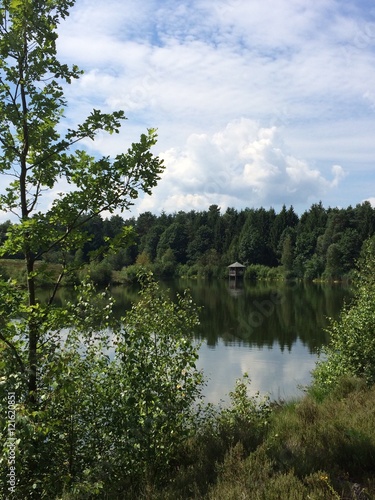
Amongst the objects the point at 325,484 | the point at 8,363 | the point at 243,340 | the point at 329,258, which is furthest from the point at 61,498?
the point at 329,258

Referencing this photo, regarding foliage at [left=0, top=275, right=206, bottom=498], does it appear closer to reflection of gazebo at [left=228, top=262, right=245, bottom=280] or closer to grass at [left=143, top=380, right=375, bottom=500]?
grass at [left=143, top=380, right=375, bottom=500]

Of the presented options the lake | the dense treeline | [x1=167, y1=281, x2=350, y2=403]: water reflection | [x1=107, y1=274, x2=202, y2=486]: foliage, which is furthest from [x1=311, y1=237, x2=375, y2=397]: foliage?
the dense treeline

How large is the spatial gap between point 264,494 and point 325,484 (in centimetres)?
65

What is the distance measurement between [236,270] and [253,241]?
958cm

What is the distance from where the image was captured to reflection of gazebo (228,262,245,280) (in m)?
96.6

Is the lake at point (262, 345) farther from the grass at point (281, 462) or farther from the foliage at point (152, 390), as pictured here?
the grass at point (281, 462)

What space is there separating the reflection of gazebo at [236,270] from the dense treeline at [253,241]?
5.63ft

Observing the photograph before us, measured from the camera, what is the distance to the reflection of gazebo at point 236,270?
96562 mm

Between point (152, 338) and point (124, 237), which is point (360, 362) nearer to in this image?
point (152, 338)

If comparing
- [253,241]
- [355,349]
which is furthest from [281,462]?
[253,241]

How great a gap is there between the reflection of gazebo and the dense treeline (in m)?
1.72

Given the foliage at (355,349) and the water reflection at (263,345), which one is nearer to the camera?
the foliage at (355,349)

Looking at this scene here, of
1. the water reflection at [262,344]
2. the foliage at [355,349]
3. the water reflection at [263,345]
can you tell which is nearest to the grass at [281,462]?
the water reflection at [262,344]

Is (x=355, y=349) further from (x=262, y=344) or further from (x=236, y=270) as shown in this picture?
(x=236, y=270)
